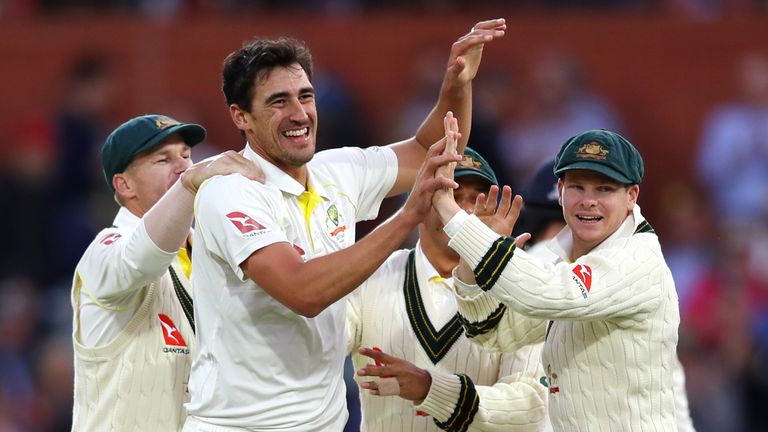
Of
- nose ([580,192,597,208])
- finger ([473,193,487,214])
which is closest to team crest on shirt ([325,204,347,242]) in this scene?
finger ([473,193,487,214])

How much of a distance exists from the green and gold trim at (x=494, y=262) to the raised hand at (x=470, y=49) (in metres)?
0.75

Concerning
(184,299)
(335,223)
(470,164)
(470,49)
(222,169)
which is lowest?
(184,299)

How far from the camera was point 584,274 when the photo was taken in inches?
176

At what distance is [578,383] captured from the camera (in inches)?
181

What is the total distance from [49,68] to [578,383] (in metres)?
7.04

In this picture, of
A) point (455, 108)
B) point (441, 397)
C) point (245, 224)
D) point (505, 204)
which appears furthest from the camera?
point (455, 108)

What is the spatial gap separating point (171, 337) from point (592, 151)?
1.66 meters

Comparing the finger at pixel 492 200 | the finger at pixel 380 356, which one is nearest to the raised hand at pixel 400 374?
the finger at pixel 380 356

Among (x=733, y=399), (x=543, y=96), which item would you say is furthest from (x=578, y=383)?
(x=543, y=96)

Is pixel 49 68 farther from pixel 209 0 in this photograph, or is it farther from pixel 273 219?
pixel 273 219

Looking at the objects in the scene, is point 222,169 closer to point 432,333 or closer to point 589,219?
point 432,333

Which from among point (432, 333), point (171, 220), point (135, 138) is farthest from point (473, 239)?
point (135, 138)

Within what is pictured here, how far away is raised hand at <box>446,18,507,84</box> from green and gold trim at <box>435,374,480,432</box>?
107 centimetres

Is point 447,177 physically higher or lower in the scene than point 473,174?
lower
